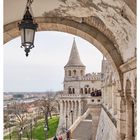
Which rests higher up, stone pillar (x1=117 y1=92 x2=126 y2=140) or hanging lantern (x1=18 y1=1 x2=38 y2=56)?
hanging lantern (x1=18 y1=1 x2=38 y2=56)

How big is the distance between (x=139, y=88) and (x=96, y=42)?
5.11 metres

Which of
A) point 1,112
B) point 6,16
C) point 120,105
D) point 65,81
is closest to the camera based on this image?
point 1,112

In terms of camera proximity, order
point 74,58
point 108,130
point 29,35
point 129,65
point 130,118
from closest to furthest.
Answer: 1. point 29,35
2. point 129,65
3. point 130,118
4. point 108,130
5. point 74,58

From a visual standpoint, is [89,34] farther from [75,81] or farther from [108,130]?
[75,81]

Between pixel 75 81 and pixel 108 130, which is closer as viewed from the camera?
pixel 108 130

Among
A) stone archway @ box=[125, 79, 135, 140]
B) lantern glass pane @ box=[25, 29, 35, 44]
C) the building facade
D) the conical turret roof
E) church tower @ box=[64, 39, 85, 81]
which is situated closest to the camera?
lantern glass pane @ box=[25, 29, 35, 44]

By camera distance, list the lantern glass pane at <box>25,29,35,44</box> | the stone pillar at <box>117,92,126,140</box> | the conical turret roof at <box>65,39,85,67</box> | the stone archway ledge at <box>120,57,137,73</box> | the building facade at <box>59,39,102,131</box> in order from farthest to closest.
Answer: the conical turret roof at <box>65,39,85,67</box>
the building facade at <box>59,39,102,131</box>
the stone pillar at <box>117,92,126,140</box>
the stone archway ledge at <box>120,57,137,73</box>
the lantern glass pane at <box>25,29,35,44</box>

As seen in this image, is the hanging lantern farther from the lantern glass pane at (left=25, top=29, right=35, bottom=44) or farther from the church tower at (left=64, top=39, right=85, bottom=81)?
the church tower at (left=64, top=39, right=85, bottom=81)

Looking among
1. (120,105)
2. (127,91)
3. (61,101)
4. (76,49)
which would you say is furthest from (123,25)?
(76,49)

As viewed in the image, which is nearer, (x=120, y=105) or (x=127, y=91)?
(x=127, y=91)

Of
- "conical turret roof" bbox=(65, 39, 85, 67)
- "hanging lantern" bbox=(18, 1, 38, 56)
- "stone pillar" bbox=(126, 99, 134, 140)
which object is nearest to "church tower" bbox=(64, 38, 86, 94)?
"conical turret roof" bbox=(65, 39, 85, 67)

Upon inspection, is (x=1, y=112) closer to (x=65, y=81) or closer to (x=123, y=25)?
(x=123, y=25)

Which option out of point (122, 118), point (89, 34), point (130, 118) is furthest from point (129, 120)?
point (89, 34)

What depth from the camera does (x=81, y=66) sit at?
5306cm
